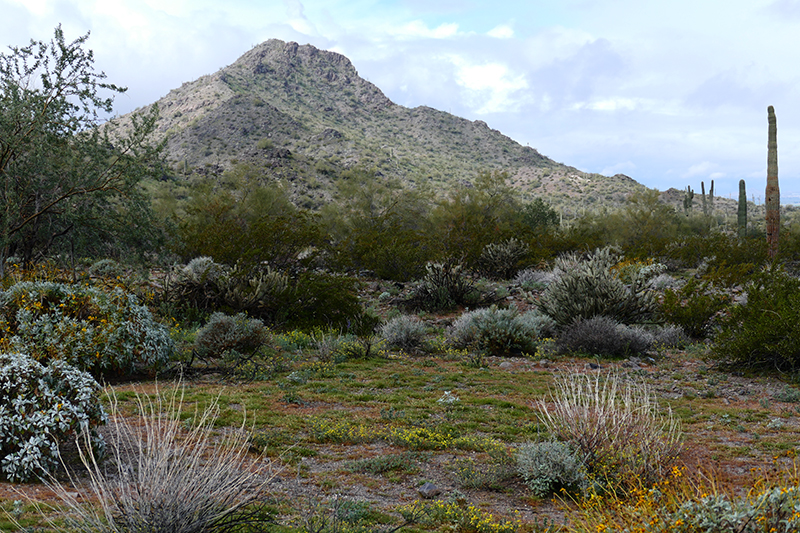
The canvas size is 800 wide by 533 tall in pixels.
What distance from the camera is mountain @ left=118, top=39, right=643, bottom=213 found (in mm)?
63469

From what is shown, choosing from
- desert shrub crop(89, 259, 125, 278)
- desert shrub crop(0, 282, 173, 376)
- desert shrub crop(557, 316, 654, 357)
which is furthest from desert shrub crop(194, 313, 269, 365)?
desert shrub crop(557, 316, 654, 357)

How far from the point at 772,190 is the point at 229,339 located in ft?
67.2

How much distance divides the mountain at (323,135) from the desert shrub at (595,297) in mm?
40016

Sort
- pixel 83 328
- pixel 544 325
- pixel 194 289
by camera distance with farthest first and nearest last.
Result: pixel 194 289
pixel 544 325
pixel 83 328

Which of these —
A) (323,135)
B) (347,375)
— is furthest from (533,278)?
(323,135)

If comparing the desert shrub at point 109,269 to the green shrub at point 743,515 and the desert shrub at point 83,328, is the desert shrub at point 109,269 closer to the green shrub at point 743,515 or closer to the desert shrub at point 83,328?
the desert shrub at point 83,328

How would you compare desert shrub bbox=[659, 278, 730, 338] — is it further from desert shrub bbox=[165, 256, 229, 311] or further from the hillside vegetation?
desert shrub bbox=[165, 256, 229, 311]

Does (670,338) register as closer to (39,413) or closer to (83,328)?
(83,328)

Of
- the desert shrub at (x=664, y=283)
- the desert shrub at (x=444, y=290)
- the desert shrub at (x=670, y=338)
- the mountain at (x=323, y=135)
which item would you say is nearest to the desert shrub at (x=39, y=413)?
the desert shrub at (x=670, y=338)

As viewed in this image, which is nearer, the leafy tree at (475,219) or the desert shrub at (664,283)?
the desert shrub at (664,283)

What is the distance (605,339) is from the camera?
388 inches

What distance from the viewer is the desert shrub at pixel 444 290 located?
14562 millimetres

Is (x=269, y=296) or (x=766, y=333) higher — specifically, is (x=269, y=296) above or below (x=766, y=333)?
above

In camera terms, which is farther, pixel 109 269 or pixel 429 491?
pixel 109 269
